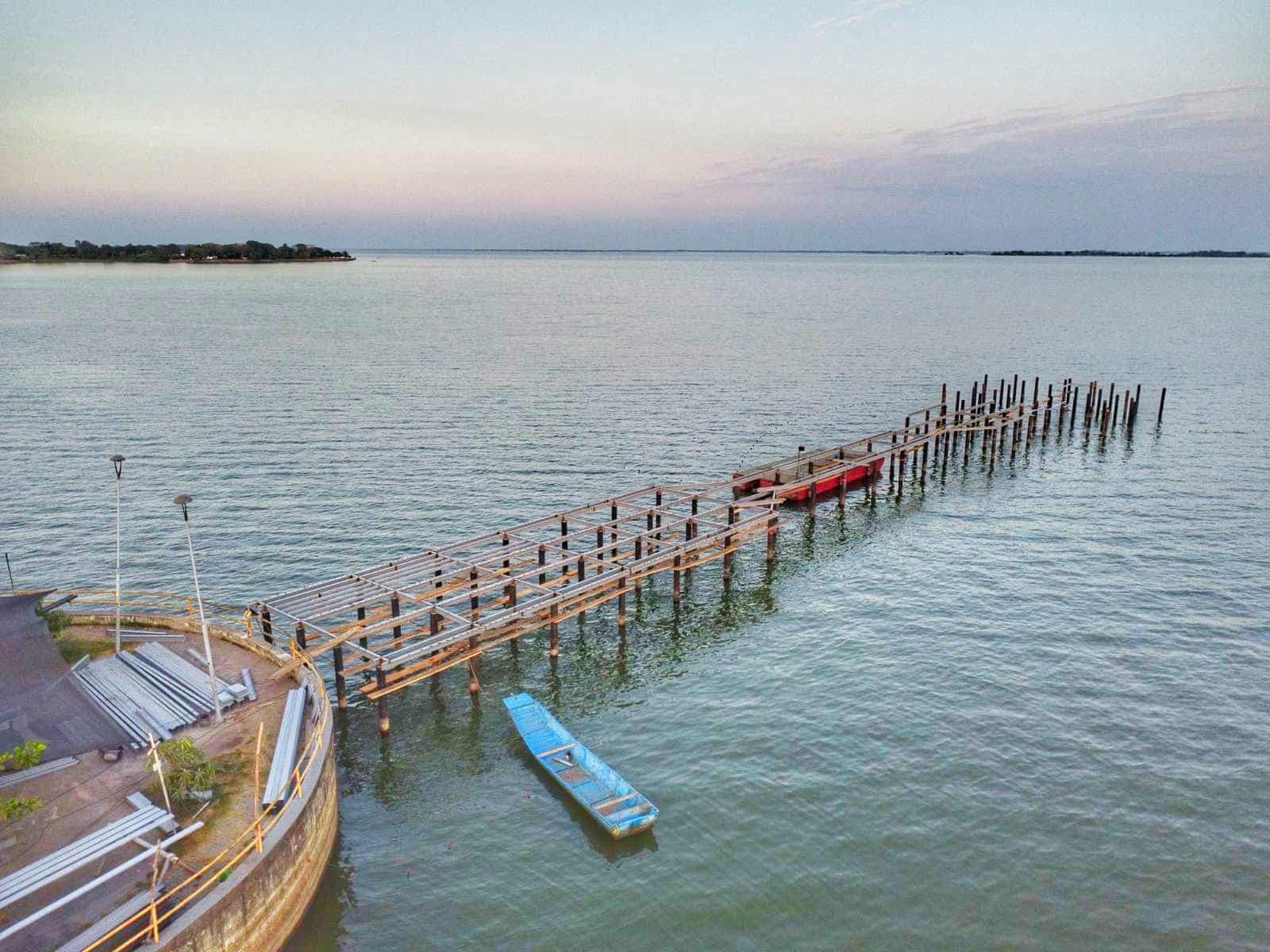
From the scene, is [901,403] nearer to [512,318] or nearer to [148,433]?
[148,433]

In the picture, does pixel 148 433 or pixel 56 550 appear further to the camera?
pixel 148 433

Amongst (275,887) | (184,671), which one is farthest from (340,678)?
(275,887)

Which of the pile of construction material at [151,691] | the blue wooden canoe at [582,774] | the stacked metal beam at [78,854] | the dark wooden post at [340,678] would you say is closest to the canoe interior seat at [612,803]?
the blue wooden canoe at [582,774]

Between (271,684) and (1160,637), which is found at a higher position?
(271,684)

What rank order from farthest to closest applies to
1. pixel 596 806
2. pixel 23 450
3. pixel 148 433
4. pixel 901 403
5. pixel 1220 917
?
pixel 901 403 → pixel 148 433 → pixel 23 450 → pixel 596 806 → pixel 1220 917

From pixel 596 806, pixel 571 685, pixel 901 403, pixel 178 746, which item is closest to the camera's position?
pixel 178 746

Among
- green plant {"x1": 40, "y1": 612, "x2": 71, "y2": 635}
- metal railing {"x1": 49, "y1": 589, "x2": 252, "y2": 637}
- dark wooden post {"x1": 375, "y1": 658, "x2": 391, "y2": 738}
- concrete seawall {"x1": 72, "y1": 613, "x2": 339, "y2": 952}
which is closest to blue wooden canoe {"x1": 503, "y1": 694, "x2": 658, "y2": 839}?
dark wooden post {"x1": 375, "y1": 658, "x2": 391, "y2": 738}

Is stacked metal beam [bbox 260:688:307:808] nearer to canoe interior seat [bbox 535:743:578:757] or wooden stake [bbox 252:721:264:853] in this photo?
wooden stake [bbox 252:721:264:853]

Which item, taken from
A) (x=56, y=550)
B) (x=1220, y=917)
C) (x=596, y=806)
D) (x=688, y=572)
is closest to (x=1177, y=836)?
(x=1220, y=917)
